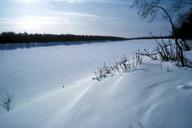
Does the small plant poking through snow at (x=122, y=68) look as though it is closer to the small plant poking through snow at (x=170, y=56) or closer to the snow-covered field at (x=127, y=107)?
the small plant poking through snow at (x=170, y=56)

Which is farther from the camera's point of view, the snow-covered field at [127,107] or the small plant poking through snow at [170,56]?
the small plant poking through snow at [170,56]

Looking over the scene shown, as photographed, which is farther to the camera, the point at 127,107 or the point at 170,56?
the point at 170,56

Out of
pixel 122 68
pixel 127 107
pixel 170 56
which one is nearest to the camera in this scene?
pixel 127 107

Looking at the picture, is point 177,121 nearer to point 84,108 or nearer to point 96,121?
point 96,121

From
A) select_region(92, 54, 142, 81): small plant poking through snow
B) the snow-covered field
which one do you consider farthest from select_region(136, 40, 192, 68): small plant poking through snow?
the snow-covered field

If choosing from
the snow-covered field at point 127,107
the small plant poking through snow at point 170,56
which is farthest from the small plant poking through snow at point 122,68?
the snow-covered field at point 127,107

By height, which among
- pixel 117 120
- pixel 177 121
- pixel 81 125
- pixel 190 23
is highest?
pixel 190 23

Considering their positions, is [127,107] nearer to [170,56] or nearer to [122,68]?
[122,68]

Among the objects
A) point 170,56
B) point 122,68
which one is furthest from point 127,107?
point 170,56

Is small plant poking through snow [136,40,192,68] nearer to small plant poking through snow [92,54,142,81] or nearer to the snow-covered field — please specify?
small plant poking through snow [92,54,142,81]

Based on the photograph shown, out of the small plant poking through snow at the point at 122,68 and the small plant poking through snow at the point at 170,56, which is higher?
the small plant poking through snow at the point at 170,56

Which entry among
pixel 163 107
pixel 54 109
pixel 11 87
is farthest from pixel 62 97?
pixel 11 87

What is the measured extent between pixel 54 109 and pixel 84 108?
1.17m

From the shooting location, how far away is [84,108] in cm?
367
